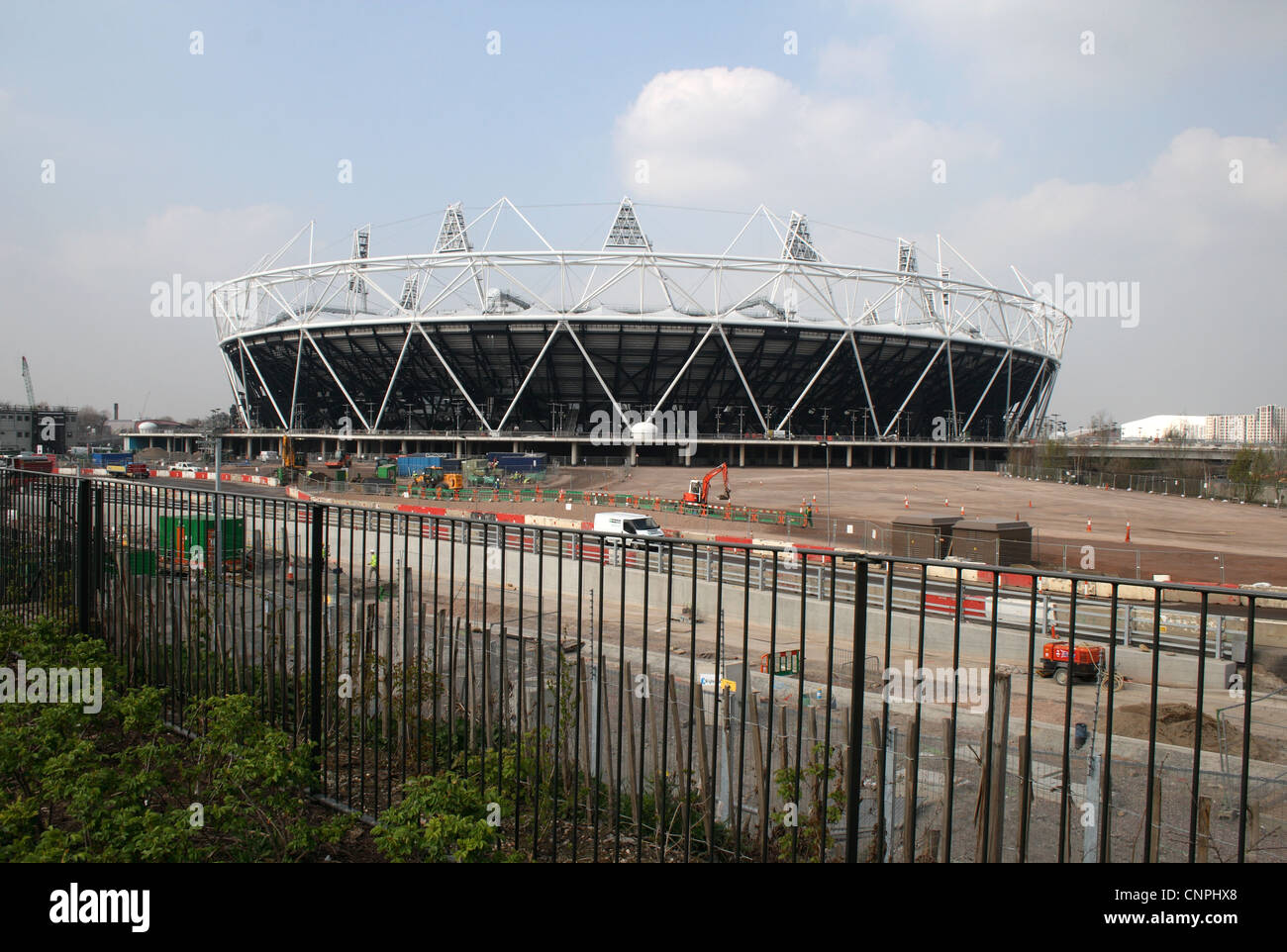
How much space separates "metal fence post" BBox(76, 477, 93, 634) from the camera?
6.55 metres

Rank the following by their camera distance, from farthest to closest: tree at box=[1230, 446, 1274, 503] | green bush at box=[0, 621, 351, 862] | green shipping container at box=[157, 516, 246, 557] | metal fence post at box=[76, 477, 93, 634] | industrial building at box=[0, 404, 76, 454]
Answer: industrial building at box=[0, 404, 76, 454], tree at box=[1230, 446, 1274, 503], metal fence post at box=[76, 477, 93, 634], green shipping container at box=[157, 516, 246, 557], green bush at box=[0, 621, 351, 862]

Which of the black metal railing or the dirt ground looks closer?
the black metal railing

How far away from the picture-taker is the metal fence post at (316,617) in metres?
4.70

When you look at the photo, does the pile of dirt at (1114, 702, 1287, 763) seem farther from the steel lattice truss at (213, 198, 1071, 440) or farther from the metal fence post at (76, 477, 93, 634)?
the steel lattice truss at (213, 198, 1071, 440)

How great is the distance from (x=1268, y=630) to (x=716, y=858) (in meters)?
11.0

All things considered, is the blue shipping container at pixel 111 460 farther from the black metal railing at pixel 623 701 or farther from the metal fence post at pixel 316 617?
the metal fence post at pixel 316 617

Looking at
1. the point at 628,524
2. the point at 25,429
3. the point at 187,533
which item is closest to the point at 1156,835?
the point at 187,533

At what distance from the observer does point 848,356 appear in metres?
64.6

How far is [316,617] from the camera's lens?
4.69 m

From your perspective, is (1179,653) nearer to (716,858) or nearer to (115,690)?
(716,858)

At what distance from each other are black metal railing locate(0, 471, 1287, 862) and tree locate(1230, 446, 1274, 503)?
39616 mm


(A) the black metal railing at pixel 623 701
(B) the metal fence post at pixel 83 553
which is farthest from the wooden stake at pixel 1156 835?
(B) the metal fence post at pixel 83 553

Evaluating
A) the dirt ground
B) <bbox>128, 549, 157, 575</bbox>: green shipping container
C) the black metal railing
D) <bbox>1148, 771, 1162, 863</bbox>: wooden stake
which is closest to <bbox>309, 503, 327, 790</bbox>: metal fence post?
the black metal railing
